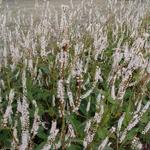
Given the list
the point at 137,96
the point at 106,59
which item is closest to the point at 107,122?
the point at 137,96

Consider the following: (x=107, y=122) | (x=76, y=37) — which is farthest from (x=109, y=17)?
(x=107, y=122)

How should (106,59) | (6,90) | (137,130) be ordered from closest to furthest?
(137,130) → (6,90) → (106,59)

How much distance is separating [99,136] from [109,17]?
11.1 feet

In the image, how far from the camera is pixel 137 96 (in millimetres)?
4562

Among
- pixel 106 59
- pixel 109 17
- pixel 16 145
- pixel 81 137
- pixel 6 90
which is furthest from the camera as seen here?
pixel 109 17

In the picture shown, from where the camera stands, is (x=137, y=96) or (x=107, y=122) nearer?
(x=107, y=122)

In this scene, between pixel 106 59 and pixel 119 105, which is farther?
pixel 106 59

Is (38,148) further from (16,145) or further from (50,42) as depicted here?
(50,42)

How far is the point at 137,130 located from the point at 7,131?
1.13m

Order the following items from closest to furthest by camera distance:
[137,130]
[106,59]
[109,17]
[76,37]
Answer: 1. [137,130]
2. [106,59]
3. [76,37]
4. [109,17]

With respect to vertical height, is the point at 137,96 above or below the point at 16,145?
below

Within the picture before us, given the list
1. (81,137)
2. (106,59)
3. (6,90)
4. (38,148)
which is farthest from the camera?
(106,59)

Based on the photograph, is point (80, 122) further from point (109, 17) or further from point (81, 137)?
point (109, 17)

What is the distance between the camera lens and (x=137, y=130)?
411 cm
